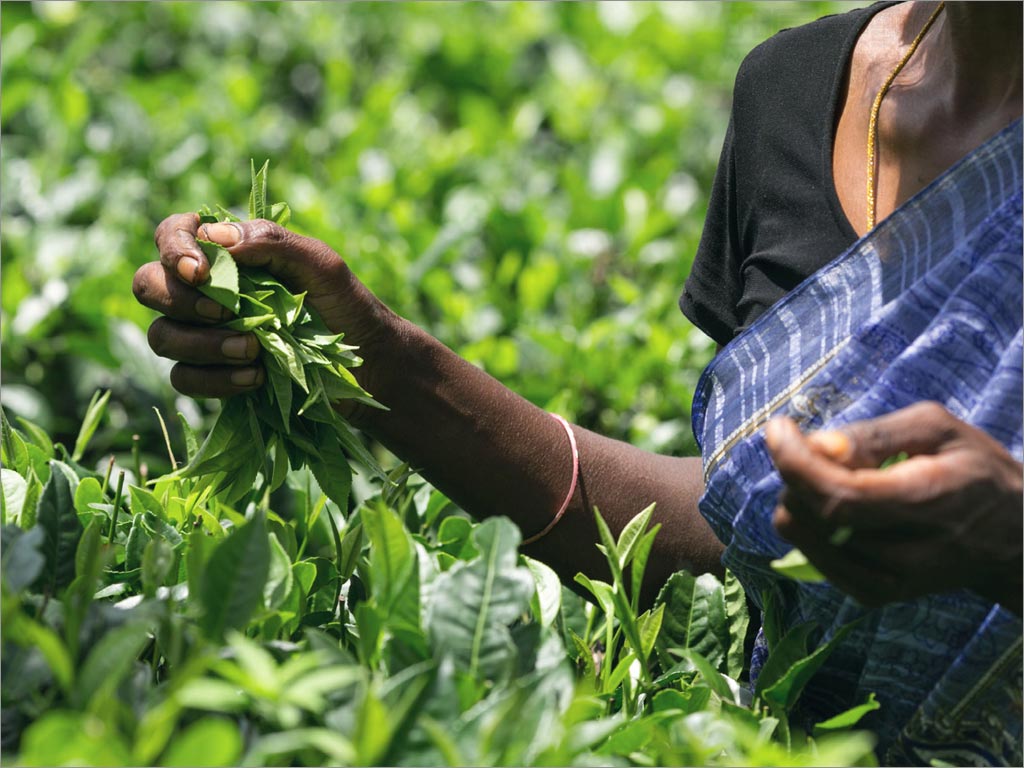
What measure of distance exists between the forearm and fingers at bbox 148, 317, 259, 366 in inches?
9.3

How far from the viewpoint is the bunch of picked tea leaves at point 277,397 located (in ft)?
5.37

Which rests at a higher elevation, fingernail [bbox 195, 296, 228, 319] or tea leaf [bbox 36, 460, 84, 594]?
fingernail [bbox 195, 296, 228, 319]

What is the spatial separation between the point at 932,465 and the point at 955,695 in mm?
358

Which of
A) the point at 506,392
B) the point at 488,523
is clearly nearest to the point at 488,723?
the point at 488,523

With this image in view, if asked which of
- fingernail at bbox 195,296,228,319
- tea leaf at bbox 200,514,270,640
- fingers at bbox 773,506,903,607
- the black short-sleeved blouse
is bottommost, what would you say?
tea leaf at bbox 200,514,270,640

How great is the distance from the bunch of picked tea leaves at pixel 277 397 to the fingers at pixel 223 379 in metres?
0.02

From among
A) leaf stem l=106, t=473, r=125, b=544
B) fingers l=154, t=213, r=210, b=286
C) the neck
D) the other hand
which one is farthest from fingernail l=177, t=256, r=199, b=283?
the neck

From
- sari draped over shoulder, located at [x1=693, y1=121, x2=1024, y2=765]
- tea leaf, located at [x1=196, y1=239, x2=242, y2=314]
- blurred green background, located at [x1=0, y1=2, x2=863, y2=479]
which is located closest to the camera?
sari draped over shoulder, located at [x1=693, y1=121, x2=1024, y2=765]

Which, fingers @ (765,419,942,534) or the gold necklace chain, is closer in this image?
fingers @ (765,419,942,534)

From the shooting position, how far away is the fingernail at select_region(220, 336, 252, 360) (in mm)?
1639

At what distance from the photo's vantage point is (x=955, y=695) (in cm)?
144

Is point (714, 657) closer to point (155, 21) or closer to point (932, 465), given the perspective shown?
point (932, 465)

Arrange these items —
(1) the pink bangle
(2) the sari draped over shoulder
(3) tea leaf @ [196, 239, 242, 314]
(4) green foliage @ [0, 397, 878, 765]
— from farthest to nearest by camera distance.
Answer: (1) the pink bangle → (3) tea leaf @ [196, 239, 242, 314] → (2) the sari draped over shoulder → (4) green foliage @ [0, 397, 878, 765]

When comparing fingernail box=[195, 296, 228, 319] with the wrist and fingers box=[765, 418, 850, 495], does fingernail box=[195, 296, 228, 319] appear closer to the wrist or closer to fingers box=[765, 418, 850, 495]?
the wrist
